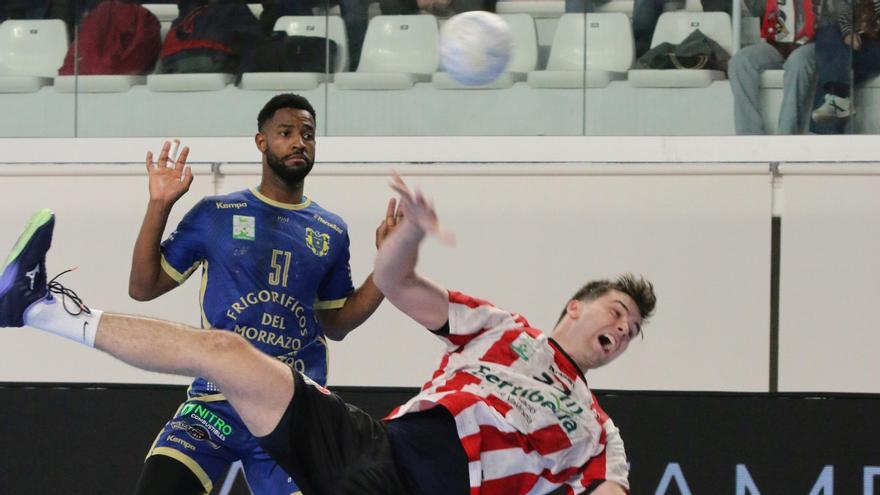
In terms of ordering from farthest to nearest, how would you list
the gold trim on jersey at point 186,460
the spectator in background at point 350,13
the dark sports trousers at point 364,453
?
the spectator in background at point 350,13 → the gold trim on jersey at point 186,460 → the dark sports trousers at point 364,453

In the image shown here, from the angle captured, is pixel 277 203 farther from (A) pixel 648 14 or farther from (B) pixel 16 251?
(A) pixel 648 14

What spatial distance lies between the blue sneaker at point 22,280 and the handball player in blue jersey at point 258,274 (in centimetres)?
58

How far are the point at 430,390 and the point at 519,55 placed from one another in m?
3.66

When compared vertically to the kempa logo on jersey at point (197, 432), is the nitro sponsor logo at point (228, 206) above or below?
above

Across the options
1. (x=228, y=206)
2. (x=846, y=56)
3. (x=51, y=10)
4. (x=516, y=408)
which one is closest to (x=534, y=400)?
(x=516, y=408)

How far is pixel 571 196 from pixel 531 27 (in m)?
1.00

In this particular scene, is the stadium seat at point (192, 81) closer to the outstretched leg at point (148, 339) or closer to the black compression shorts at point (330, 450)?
the outstretched leg at point (148, 339)

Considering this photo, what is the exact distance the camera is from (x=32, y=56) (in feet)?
27.1

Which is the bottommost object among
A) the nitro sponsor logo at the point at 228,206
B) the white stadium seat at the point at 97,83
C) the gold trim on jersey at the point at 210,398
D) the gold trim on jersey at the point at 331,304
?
the gold trim on jersey at the point at 210,398

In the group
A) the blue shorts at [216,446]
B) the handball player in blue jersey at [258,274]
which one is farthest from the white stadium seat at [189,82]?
the blue shorts at [216,446]

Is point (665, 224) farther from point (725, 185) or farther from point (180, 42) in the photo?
point (180, 42)

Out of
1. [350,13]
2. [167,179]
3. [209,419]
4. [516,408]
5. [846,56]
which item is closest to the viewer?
[516,408]

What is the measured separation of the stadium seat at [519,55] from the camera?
7668 mm

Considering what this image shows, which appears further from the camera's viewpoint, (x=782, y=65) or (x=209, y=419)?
(x=782, y=65)
